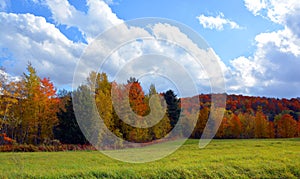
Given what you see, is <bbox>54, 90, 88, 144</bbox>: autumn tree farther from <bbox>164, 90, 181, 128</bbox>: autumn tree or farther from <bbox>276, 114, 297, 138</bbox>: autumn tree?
<bbox>276, 114, 297, 138</bbox>: autumn tree

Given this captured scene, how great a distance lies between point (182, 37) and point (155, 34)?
122 cm

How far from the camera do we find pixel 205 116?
3925cm

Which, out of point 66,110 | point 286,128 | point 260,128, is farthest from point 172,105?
point 286,128

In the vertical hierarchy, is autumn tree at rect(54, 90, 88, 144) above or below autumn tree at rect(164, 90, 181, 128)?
below

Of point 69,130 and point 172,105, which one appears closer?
point 69,130

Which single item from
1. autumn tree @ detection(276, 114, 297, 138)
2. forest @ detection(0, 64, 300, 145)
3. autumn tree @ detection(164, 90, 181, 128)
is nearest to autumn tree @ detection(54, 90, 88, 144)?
forest @ detection(0, 64, 300, 145)

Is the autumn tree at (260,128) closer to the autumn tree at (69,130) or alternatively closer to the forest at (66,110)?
the forest at (66,110)

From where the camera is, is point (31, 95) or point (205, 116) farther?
point (205, 116)

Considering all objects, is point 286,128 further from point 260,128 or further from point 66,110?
point 66,110

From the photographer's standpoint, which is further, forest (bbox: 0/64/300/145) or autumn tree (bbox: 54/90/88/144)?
autumn tree (bbox: 54/90/88/144)

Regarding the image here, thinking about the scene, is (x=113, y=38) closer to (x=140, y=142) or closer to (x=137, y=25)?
(x=137, y=25)

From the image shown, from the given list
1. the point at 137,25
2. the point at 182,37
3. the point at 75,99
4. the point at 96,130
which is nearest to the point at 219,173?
the point at 182,37

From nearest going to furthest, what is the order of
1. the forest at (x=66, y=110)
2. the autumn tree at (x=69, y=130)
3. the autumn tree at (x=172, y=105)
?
1. the forest at (x=66, y=110)
2. the autumn tree at (x=69, y=130)
3. the autumn tree at (x=172, y=105)

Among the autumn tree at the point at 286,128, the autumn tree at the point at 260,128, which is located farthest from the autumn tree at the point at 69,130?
the autumn tree at the point at 286,128
